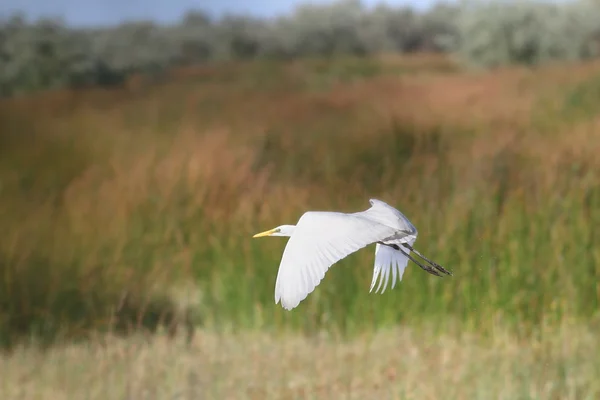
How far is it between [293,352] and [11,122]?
6.05 meters

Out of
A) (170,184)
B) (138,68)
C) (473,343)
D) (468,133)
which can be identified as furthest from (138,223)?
(138,68)

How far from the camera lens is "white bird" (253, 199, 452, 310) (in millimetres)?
909

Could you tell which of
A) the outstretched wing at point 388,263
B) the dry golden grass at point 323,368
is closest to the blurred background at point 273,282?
the dry golden grass at point 323,368

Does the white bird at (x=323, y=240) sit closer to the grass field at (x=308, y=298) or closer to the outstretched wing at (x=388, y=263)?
the outstretched wing at (x=388, y=263)

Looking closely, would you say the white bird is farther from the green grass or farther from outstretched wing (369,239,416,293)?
the green grass

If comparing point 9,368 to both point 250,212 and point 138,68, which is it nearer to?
point 250,212

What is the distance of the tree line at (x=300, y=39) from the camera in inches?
525

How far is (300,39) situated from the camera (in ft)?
79.9

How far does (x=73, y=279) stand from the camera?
134 inches

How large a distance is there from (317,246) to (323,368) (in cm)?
198

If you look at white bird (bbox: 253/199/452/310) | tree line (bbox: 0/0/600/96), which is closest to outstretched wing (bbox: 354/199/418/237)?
white bird (bbox: 253/199/452/310)

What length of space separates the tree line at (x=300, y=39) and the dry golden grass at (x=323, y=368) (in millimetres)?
10396

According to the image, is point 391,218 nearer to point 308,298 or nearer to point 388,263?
point 388,263

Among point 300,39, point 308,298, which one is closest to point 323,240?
point 308,298
